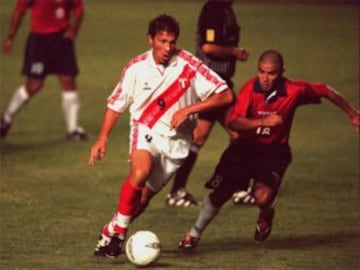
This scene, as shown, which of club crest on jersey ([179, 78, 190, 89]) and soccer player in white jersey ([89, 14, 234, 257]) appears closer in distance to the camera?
soccer player in white jersey ([89, 14, 234, 257])

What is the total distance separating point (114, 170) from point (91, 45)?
1432cm

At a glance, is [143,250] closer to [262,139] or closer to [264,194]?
[264,194]

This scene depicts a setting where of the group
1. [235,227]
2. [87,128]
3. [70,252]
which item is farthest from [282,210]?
[87,128]

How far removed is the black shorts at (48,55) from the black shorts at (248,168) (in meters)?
6.70

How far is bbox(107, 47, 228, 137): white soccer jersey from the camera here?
33.3 feet

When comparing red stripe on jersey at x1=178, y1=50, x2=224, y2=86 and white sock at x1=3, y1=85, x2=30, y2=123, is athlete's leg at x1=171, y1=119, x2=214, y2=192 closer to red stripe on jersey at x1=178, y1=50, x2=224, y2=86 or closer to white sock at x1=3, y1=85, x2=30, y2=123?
red stripe on jersey at x1=178, y1=50, x2=224, y2=86

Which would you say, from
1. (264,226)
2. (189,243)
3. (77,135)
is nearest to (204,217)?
(189,243)

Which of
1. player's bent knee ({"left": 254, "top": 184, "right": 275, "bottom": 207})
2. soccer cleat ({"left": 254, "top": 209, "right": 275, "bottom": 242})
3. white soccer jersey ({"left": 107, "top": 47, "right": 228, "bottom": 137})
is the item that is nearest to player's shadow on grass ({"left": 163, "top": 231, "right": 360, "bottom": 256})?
soccer cleat ({"left": 254, "top": 209, "right": 275, "bottom": 242})

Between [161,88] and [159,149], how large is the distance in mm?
484

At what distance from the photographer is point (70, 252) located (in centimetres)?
1034

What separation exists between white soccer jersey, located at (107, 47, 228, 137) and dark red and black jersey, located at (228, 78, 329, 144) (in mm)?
236

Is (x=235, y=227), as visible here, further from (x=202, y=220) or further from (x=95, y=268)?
(x=95, y=268)

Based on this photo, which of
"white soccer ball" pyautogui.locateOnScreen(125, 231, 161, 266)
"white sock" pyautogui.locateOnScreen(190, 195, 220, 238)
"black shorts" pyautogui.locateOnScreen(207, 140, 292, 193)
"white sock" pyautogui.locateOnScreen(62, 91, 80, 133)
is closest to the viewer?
"white soccer ball" pyautogui.locateOnScreen(125, 231, 161, 266)

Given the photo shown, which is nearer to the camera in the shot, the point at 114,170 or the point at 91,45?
the point at 114,170
